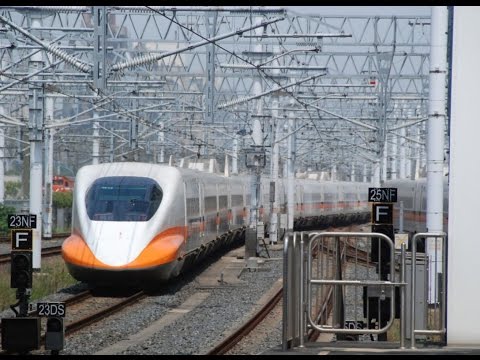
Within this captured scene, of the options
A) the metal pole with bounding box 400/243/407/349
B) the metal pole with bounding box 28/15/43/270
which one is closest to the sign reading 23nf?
the metal pole with bounding box 400/243/407/349

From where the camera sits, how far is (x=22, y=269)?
12.0m

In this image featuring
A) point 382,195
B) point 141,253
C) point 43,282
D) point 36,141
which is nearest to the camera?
point 382,195

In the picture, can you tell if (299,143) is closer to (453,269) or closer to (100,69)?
(100,69)

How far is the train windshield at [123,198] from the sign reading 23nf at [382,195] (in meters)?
8.62

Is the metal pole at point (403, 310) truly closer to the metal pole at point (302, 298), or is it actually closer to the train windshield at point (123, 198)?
the metal pole at point (302, 298)

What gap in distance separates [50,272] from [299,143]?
39.8 meters

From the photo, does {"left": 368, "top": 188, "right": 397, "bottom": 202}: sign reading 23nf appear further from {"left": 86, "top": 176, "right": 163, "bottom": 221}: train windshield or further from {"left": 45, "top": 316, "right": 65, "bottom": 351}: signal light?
{"left": 86, "top": 176, "right": 163, "bottom": 221}: train windshield

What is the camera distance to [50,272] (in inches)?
986

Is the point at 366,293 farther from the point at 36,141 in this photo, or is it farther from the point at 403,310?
the point at 36,141

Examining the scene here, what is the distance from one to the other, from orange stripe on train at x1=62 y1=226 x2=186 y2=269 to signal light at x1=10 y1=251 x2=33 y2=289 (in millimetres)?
7829

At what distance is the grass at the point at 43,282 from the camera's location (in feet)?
65.0

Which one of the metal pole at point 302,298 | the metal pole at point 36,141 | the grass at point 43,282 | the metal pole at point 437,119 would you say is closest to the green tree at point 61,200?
the grass at point 43,282

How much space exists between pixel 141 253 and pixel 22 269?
8307 millimetres

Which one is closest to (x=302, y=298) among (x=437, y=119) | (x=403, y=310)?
(x=403, y=310)
